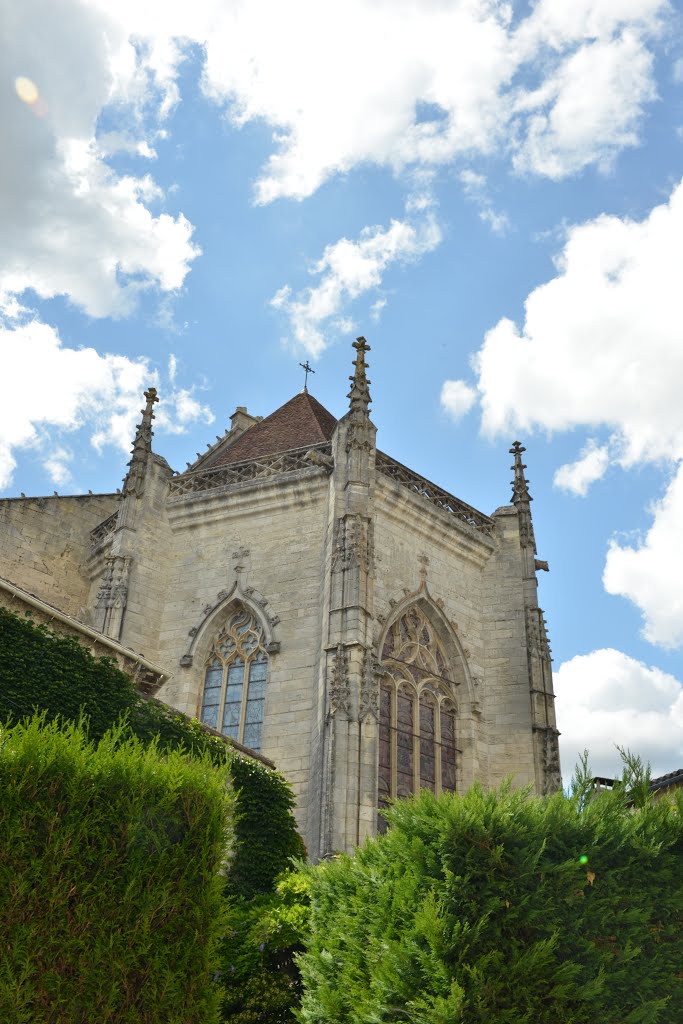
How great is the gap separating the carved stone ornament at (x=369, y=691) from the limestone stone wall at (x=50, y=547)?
692cm

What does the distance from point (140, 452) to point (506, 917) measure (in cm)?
1328

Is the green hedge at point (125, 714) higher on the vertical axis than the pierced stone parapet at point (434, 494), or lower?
lower

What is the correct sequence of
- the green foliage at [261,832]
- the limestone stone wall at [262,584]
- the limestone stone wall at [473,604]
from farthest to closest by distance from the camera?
1. the limestone stone wall at [473,604]
2. the limestone stone wall at [262,584]
3. the green foliage at [261,832]

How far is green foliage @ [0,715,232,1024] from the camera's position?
20.9 feet

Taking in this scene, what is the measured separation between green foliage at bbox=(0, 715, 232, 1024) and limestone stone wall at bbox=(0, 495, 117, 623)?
41.5 ft

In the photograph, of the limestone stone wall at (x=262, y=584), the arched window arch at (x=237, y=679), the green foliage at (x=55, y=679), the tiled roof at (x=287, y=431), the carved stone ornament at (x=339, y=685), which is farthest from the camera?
the tiled roof at (x=287, y=431)

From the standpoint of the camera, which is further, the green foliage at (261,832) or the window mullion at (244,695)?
the window mullion at (244,695)

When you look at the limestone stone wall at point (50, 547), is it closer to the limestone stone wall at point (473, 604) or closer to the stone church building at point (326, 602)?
the stone church building at point (326, 602)

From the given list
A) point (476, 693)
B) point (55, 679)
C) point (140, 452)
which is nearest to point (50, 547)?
point (140, 452)

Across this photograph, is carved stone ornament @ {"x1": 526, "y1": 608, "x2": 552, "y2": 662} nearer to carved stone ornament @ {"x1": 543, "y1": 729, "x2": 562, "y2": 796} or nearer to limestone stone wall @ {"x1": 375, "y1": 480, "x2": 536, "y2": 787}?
limestone stone wall @ {"x1": 375, "y1": 480, "x2": 536, "y2": 787}

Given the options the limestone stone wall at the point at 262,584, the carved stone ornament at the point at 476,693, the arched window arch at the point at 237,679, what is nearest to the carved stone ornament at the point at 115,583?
the limestone stone wall at the point at 262,584

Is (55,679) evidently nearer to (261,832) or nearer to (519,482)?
(261,832)

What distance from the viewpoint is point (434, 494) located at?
1894cm

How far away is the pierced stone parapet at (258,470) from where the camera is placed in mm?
17672
